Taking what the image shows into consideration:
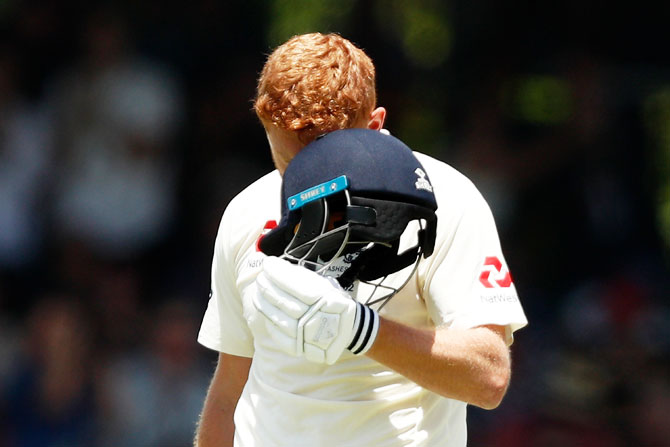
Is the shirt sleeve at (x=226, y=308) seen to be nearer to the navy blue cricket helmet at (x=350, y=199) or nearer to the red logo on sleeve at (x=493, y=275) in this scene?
the navy blue cricket helmet at (x=350, y=199)

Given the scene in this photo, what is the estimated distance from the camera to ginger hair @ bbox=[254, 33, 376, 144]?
221 cm

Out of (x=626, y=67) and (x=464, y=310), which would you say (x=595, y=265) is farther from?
(x=464, y=310)

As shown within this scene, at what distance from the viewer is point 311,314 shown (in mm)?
1874

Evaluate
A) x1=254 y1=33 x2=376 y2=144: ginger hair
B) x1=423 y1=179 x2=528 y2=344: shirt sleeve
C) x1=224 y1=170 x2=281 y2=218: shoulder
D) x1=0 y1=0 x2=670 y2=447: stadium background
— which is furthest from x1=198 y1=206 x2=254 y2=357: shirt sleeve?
x1=0 y1=0 x2=670 y2=447: stadium background

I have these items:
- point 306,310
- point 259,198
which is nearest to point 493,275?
point 306,310

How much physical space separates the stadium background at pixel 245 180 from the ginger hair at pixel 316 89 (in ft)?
10.9

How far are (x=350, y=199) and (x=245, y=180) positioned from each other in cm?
402

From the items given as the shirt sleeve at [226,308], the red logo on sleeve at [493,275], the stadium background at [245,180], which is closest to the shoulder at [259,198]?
the shirt sleeve at [226,308]

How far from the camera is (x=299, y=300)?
1.88m

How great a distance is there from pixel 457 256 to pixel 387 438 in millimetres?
410

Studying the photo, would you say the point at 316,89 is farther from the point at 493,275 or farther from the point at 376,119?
the point at 493,275

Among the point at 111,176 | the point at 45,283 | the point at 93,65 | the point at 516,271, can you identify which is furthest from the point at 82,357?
the point at 516,271

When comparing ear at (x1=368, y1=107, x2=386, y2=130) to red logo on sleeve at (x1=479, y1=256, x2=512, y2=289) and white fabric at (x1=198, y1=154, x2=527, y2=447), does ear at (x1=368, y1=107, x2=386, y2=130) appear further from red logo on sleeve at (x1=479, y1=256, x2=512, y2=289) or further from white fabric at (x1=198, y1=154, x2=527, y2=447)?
red logo on sleeve at (x1=479, y1=256, x2=512, y2=289)

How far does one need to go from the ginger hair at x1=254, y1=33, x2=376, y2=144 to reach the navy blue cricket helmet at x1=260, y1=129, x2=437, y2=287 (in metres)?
0.14
